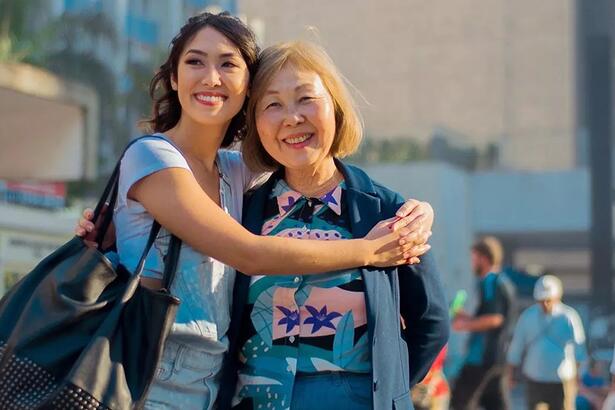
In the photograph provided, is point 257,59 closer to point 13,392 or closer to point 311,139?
point 311,139

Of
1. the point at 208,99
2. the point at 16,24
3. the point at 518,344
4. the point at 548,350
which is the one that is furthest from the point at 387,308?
the point at 16,24

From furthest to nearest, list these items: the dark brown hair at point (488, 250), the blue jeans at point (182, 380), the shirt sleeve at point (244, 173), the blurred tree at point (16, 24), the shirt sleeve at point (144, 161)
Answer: the blurred tree at point (16, 24)
the dark brown hair at point (488, 250)
the shirt sleeve at point (244, 173)
the shirt sleeve at point (144, 161)
the blue jeans at point (182, 380)

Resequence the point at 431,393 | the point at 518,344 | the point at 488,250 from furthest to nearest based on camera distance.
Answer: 1. the point at 518,344
2. the point at 488,250
3. the point at 431,393

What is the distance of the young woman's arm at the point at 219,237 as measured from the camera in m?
3.57

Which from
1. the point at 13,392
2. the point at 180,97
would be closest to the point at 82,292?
the point at 13,392

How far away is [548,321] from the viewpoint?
42.3 ft

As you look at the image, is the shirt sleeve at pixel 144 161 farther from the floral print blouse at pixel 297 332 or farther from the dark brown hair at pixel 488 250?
the dark brown hair at pixel 488 250

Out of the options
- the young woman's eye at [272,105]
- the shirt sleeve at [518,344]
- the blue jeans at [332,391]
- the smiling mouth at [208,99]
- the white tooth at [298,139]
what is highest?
the smiling mouth at [208,99]

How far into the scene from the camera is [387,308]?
369 centimetres

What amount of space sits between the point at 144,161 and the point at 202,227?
9.5 inches

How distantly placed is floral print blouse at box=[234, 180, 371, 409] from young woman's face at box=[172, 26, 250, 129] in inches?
15.9

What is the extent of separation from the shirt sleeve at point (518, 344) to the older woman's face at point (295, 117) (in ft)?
30.8

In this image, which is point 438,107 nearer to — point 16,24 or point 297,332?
point 16,24

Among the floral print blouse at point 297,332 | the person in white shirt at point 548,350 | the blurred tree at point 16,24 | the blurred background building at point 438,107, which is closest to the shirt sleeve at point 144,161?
the floral print blouse at point 297,332
